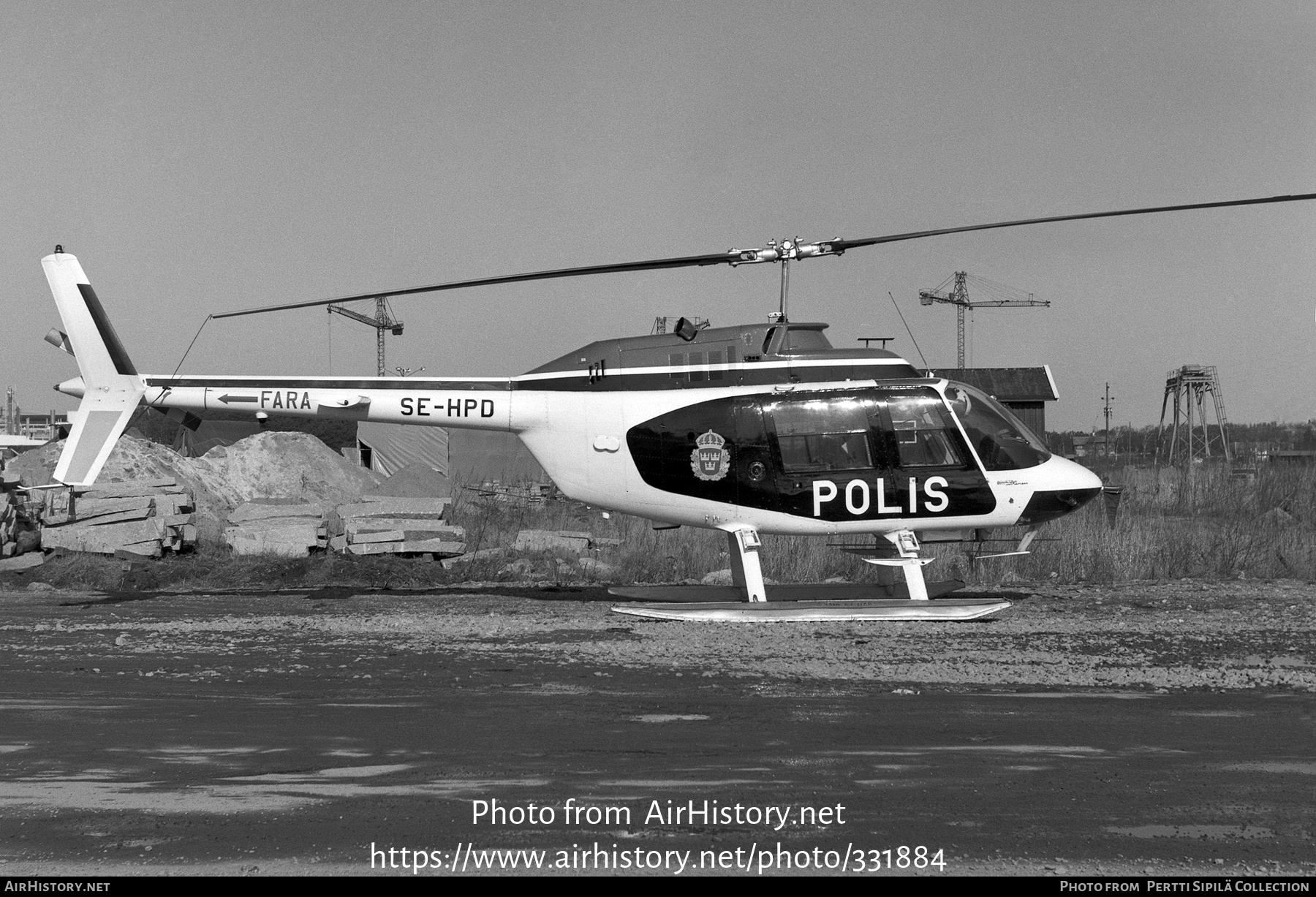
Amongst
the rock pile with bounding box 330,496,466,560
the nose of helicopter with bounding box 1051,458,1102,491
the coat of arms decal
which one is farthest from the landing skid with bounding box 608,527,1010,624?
the rock pile with bounding box 330,496,466,560

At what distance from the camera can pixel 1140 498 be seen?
71.5 ft

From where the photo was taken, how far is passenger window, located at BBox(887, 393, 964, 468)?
36.5 ft

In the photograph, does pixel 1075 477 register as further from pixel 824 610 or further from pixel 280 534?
pixel 280 534

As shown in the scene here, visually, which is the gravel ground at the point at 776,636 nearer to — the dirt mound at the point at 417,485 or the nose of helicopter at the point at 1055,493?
the nose of helicopter at the point at 1055,493

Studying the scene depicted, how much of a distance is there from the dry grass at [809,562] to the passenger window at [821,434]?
4.55 m

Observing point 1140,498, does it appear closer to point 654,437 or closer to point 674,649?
point 654,437

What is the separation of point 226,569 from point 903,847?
12978mm

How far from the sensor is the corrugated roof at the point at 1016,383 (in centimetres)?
4562

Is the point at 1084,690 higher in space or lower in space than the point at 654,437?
lower

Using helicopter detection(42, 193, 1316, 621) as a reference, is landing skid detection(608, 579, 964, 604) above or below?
below

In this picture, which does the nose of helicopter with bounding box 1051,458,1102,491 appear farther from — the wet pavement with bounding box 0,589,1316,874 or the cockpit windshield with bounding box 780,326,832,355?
the wet pavement with bounding box 0,589,1316,874

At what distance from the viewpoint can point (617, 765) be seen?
5.70 metres

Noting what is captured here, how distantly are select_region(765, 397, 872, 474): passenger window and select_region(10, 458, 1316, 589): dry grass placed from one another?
14.9 ft
